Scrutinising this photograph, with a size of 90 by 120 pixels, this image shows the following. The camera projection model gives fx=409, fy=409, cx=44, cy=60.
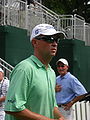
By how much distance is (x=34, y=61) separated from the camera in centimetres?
367

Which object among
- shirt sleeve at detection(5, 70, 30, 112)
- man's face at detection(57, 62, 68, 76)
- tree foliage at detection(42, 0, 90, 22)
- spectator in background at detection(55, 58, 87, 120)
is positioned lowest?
spectator in background at detection(55, 58, 87, 120)

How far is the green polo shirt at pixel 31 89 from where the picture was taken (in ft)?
11.1

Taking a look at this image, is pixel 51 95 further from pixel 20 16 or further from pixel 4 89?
pixel 20 16

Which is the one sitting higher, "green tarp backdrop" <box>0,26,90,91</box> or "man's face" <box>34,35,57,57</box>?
"man's face" <box>34,35,57,57</box>

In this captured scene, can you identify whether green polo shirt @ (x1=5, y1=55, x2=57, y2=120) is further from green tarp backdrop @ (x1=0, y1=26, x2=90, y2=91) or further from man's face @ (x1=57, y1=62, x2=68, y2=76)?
green tarp backdrop @ (x1=0, y1=26, x2=90, y2=91)

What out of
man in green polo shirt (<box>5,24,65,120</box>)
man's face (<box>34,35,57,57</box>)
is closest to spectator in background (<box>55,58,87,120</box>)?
man in green polo shirt (<box>5,24,65,120</box>)

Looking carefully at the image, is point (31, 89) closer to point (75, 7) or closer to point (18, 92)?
point (18, 92)

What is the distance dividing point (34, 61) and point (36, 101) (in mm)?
365

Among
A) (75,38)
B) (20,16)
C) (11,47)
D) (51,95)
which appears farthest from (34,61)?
(75,38)

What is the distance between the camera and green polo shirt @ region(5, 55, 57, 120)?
11.1 feet

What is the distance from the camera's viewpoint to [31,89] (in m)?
3.49

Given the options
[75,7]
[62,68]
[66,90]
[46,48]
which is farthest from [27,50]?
[75,7]

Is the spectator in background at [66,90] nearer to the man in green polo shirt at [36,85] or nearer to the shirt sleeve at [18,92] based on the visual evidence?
the man in green polo shirt at [36,85]

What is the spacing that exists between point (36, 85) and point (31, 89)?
6 cm
